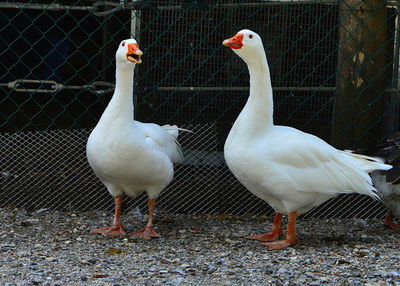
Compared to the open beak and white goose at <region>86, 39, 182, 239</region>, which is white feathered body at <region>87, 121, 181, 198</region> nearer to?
white goose at <region>86, 39, 182, 239</region>

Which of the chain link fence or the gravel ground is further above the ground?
the chain link fence

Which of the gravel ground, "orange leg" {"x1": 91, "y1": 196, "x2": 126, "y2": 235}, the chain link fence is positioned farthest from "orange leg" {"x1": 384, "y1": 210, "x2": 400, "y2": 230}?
"orange leg" {"x1": 91, "y1": 196, "x2": 126, "y2": 235}

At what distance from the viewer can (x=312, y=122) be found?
18.9ft

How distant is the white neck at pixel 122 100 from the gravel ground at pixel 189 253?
0.86 meters

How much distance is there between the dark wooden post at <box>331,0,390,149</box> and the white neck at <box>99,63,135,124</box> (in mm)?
1862

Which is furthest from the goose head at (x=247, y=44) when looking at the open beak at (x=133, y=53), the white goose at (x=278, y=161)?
the open beak at (x=133, y=53)

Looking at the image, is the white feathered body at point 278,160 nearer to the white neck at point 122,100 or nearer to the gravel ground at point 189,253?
the gravel ground at point 189,253

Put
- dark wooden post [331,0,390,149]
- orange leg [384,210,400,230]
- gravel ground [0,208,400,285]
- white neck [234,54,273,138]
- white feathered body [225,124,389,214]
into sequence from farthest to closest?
dark wooden post [331,0,390,149] < orange leg [384,210,400,230] < white neck [234,54,273,138] < white feathered body [225,124,389,214] < gravel ground [0,208,400,285]

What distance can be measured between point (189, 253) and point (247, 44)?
1.44m

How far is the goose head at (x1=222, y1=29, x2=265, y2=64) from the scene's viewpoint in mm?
4422

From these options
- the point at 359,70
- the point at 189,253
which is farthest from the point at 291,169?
the point at 359,70

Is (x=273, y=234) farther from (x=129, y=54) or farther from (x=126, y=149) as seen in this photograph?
(x=129, y=54)

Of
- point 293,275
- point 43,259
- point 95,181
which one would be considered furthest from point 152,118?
point 293,275

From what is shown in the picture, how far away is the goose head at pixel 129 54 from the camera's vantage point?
14.8ft
